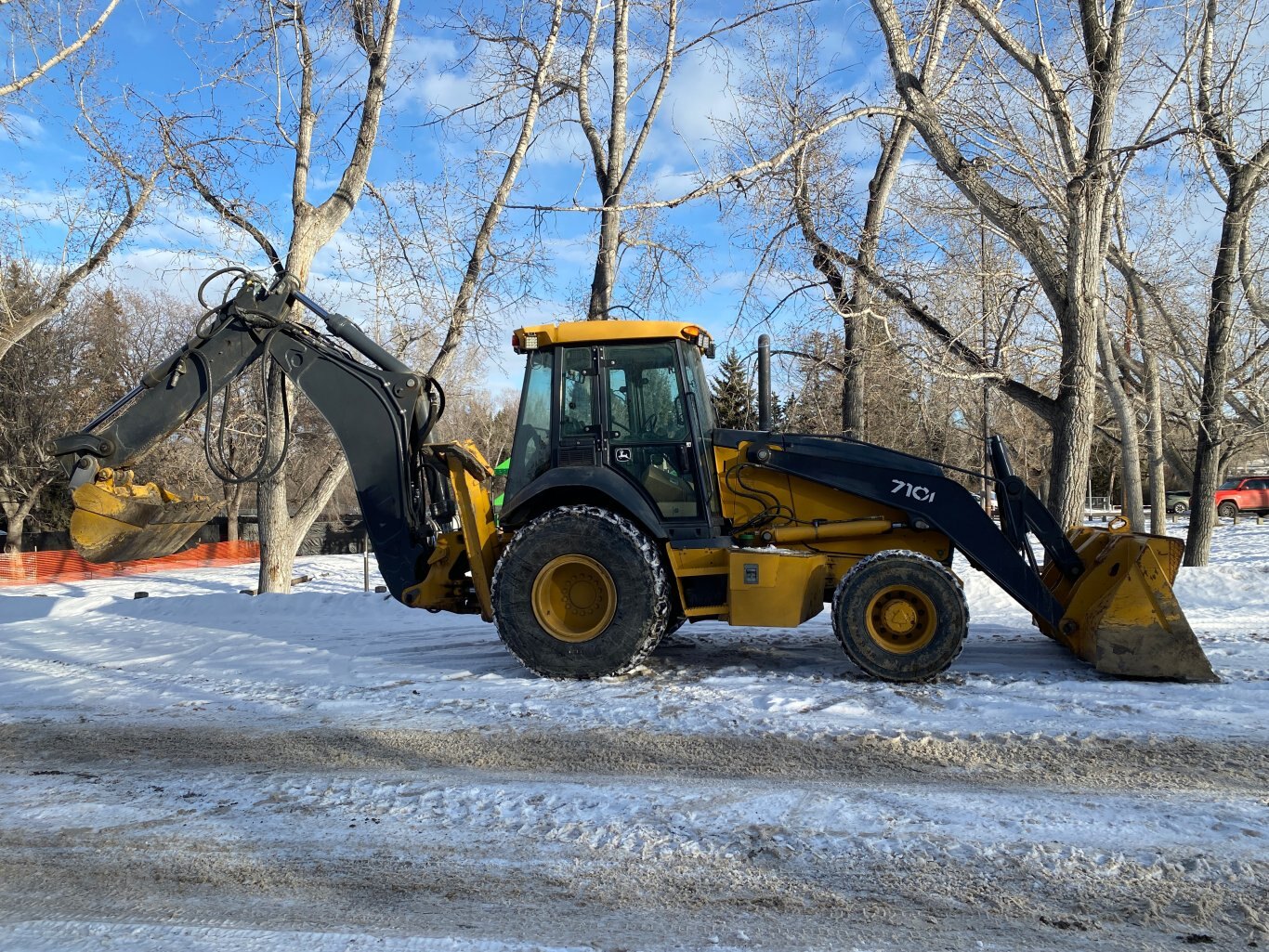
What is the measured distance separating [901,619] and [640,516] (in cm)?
195

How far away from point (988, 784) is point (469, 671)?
13.0ft

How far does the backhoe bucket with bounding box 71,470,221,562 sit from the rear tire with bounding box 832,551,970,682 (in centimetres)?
574

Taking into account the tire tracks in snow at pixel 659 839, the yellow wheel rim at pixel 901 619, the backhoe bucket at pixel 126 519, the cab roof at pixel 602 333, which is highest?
the cab roof at pixel 602 333

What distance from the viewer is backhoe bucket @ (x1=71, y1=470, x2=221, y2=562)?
6.85 m

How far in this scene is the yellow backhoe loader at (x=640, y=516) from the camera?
5.89 meters

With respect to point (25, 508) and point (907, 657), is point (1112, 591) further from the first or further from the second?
point (25, 508)

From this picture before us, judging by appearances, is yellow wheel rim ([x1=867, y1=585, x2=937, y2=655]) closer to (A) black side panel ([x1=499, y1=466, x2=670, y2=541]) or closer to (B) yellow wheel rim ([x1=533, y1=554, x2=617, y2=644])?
(A) black side panel ([x1=499, y1=466, x2=670, y2=541])

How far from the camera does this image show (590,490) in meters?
6.42

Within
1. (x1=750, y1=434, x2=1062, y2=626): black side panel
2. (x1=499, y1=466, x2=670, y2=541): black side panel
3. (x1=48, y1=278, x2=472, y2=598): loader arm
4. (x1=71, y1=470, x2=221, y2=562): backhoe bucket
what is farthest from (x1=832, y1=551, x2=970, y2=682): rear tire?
(x1=71, y1=470, x2=221, y2=562): backhoe bucket

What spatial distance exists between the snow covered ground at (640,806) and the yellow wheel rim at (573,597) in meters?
0.48

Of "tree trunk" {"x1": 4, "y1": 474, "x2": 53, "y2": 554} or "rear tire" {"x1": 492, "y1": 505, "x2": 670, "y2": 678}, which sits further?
"tree trunk" {"x1": 4, "y1": 474, "x2": 53, "y2": 554}

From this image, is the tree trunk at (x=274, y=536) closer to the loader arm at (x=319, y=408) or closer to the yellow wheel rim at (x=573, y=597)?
the loader arm at (x=319, y=408)

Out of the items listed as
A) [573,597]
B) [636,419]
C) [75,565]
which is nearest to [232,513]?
[75,565]

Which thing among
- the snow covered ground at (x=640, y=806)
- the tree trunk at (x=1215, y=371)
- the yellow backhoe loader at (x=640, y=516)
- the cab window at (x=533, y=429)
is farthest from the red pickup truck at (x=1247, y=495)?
the cab window at (x=533, y=429)
